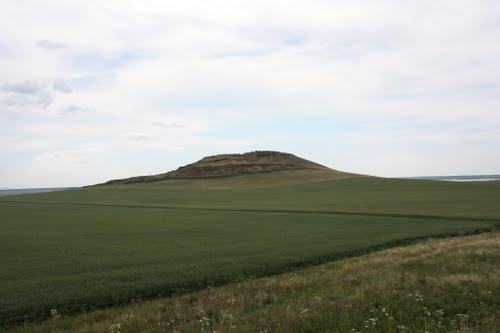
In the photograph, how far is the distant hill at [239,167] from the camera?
12838cm

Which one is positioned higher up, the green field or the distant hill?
the distant hill

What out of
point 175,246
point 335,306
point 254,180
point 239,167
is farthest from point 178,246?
point 239,167

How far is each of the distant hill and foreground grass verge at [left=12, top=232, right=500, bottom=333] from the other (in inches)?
4280

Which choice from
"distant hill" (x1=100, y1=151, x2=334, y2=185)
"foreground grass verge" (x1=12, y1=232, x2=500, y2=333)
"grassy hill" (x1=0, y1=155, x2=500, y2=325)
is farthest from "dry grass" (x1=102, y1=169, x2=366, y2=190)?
"foreground grass verge" (x1=12, y1=232, x2=500, y2=333)

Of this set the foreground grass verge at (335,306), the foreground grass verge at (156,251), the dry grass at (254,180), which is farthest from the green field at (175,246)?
the dry grass at (254,180)

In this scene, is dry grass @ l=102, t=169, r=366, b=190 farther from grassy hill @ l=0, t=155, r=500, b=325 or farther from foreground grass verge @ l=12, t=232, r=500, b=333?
foreground grass verge @ l=12, t=232, r=500, b=333

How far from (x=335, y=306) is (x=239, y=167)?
4830 inches

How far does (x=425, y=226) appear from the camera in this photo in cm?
3120

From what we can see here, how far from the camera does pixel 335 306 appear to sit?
1146cm

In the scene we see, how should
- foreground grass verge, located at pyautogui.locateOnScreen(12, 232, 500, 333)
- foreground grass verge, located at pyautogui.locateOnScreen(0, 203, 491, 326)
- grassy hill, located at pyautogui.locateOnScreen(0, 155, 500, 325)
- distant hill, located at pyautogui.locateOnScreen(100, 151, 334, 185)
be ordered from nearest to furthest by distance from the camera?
foreground grass verge, located at pyautogui.locateOnScreen(12, 232, 500, 333) < foreground grass verge, located at pyautogui.locateOnScreen(0, 203, 491, 326) < grassy hill, located at pyautogui.locateOnScreen(0, 155, 500, 325) < distant hill, located at pyautogui.locateOnScreen(100, 151, 334, 185)

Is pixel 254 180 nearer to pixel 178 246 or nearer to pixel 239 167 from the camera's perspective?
pixel 239 167

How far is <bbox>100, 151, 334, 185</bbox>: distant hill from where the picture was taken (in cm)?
12838

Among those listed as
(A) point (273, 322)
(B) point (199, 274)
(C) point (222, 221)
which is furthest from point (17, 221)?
(A) point (273, 322)

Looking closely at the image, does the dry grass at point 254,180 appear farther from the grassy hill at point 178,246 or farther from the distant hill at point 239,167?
the grassy hill at point 178,246
